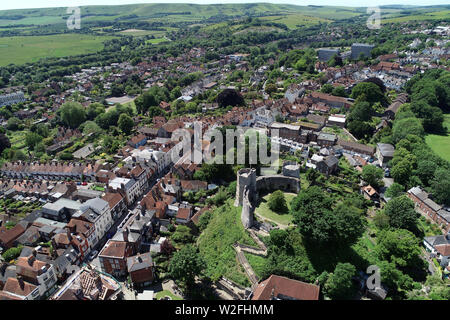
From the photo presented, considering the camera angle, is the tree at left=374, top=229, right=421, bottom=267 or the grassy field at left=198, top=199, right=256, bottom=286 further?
the grassy field at left=198, top=199, right=256, bottom=286

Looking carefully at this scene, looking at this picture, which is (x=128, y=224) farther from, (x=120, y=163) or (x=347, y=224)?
(x=347, y=224)

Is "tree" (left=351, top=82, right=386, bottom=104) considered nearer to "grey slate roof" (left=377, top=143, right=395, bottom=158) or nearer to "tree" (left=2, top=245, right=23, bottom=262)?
"grey slate roof" (left=377, top=143, right=395, bottom=158)

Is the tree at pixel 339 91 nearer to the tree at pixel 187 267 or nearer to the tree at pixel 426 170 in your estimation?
the tree at pixel 426 170

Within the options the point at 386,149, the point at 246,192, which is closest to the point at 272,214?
the point at 246,192

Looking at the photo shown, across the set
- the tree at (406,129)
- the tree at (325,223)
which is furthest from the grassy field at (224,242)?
the tree at (406,129)

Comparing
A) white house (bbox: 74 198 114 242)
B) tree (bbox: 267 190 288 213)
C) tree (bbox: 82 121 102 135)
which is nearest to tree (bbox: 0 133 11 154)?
tree (bbox: 82 121 102 135)

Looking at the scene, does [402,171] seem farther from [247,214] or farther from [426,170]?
[247,214]
